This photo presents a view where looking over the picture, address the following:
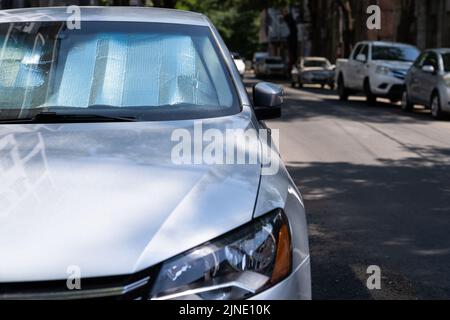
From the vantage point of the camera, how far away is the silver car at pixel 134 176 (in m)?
2.40

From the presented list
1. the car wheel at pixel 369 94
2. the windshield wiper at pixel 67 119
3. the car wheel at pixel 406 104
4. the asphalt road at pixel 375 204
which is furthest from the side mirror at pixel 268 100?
the car wheel at pixel 369 94

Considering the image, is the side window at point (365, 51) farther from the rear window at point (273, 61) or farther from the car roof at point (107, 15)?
the rear window at point (273, 61)

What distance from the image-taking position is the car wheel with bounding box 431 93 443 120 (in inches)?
670

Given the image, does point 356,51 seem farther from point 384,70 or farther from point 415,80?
point 415,80

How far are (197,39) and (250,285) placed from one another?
77.6 inches

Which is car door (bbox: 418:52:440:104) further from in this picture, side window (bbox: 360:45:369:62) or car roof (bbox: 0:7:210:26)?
car roof (bbox: 0:7:210:26)

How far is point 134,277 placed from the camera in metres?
2.38

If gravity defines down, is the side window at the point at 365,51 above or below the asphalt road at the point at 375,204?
above

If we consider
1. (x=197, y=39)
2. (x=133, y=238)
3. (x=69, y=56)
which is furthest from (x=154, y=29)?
(x=133, y=238)

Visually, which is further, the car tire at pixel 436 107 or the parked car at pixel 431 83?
the car tire at pixel 436 107

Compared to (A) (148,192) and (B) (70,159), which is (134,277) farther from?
(B) (70,159)

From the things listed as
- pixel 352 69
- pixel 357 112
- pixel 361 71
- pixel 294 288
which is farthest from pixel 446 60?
pixel 294 288

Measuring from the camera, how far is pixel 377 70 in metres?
22.0

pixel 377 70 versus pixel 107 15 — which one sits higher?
pixel 107 15
